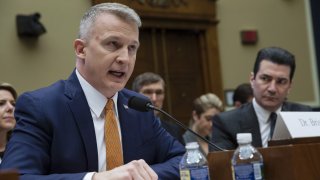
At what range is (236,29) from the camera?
242 inches

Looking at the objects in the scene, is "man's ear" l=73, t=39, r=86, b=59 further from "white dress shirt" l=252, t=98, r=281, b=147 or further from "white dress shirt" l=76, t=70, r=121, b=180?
"white dress shirt" l=252, t=98, r=281, b=147

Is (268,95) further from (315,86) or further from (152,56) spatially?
(315,86)

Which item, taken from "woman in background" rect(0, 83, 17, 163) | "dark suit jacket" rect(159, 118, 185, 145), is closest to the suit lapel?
"woman in background" rect(0, 83, 17, 163)

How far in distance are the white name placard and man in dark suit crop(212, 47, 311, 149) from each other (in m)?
0.82

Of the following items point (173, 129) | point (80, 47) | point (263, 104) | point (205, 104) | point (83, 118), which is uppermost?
point (80, 47)

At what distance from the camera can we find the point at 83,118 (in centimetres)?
187

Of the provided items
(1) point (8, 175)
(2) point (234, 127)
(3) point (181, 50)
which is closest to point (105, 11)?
(1) point (8, 175)

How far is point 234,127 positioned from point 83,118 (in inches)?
42.4

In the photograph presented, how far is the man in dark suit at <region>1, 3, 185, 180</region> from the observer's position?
1.75 metres

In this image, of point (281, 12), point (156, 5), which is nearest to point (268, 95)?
point (156, 5)

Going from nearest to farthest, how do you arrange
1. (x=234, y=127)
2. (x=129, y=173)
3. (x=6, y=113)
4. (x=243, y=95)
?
(x=129, y=173), (x=234, y=127), (x=6, y=113), (x=243, y=95)

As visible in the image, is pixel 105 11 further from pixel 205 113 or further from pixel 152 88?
pixel 205 113

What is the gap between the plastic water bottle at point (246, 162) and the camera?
1.54 meters

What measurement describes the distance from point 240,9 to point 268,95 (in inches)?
141
